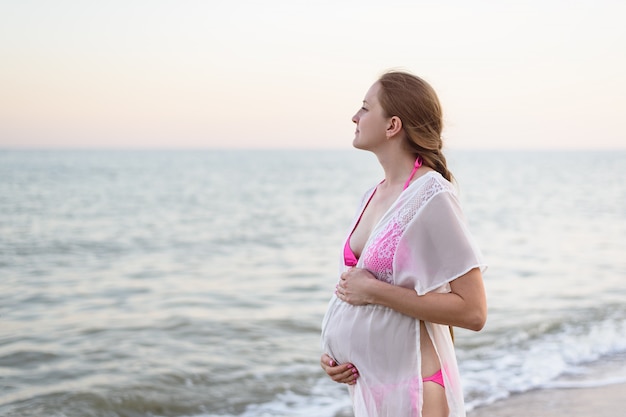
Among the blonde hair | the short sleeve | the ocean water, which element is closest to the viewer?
the short sleeve

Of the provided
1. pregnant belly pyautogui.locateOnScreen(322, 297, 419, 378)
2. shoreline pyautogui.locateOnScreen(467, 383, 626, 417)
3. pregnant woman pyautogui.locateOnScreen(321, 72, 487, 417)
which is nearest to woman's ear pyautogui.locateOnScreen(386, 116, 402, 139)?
pregnant woman pyautogui.locateOnScreen(321, 72, 487, 417)

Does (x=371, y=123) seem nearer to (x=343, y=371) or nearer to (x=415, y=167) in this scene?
(x=415, y=167)

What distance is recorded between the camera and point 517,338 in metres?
8.42

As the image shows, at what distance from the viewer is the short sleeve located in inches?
93.1

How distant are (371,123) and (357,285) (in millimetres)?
570

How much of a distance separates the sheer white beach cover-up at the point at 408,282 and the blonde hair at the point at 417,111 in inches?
5.0

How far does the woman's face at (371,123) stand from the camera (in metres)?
2.56

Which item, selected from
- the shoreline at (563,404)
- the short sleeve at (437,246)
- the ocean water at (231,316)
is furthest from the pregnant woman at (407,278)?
the ocean water at (231,316)

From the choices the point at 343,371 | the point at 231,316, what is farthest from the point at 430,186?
the point at 231,316

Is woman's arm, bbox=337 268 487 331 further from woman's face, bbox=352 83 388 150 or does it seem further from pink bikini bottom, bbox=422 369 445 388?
woman's face, bbox=352 83 388 150

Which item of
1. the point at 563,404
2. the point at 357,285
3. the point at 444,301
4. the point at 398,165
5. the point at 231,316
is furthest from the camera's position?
the point at 231,316

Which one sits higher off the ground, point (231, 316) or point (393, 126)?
point (393, 126)

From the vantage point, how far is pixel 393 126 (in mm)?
2537

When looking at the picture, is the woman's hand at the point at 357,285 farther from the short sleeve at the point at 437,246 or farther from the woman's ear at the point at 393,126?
the woman's ear at the point at 393,126
